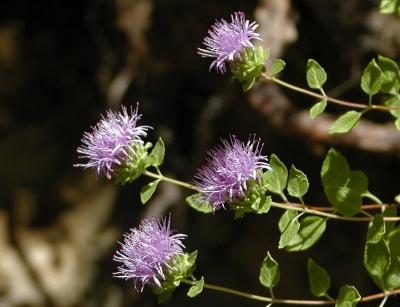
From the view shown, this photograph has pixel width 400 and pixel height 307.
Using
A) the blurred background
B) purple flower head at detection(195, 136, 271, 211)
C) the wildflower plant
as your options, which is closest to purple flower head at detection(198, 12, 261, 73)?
the wildflower plant

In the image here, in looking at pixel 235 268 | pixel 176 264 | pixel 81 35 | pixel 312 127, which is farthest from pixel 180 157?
pixel 176 264

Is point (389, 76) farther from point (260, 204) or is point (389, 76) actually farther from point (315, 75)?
point (260, 204)

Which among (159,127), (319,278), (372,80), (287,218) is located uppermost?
(372,80)

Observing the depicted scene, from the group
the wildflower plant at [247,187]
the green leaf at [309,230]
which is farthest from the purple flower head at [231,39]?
the green leaf at [309,230]

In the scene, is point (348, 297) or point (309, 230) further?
point (309, 230)

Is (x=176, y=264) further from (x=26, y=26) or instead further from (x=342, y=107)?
(x=26, y=26)

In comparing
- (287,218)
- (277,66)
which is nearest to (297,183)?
(287,218)

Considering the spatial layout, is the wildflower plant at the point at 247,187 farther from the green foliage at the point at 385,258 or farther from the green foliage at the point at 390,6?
the green foliage at the point at 390,6
